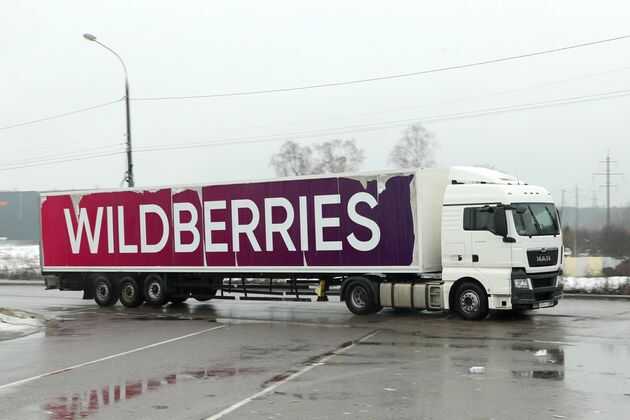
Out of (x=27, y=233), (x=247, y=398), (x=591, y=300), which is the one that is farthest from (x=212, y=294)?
(x=27, y=233)

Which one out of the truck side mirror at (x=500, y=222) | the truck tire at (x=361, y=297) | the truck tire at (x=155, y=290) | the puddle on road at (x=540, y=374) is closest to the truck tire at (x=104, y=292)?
the truck tire at (x=155, y=290)

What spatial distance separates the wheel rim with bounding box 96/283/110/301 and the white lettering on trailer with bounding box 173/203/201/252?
3254 millimetres

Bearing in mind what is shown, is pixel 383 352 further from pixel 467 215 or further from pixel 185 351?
pixel 467 215

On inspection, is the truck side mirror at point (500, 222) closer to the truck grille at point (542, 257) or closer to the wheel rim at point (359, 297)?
the truck grille at point (542, 257)

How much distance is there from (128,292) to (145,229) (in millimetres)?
2176

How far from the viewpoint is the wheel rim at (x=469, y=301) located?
15.8 m

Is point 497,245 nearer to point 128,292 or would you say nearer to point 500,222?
point 500,222

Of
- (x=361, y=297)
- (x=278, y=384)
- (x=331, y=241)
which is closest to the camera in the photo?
(x=278, y=384)

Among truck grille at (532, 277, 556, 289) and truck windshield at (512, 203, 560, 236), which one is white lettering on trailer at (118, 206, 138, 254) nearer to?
truck windshield at (512, 203, 560, 236)

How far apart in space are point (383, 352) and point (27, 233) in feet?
329

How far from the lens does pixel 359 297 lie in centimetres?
1761

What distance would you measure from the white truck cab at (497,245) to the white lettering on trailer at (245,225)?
16.8 feet

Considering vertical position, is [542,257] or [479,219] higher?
[479,219]

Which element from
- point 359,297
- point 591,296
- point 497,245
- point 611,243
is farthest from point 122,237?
point 611,243
